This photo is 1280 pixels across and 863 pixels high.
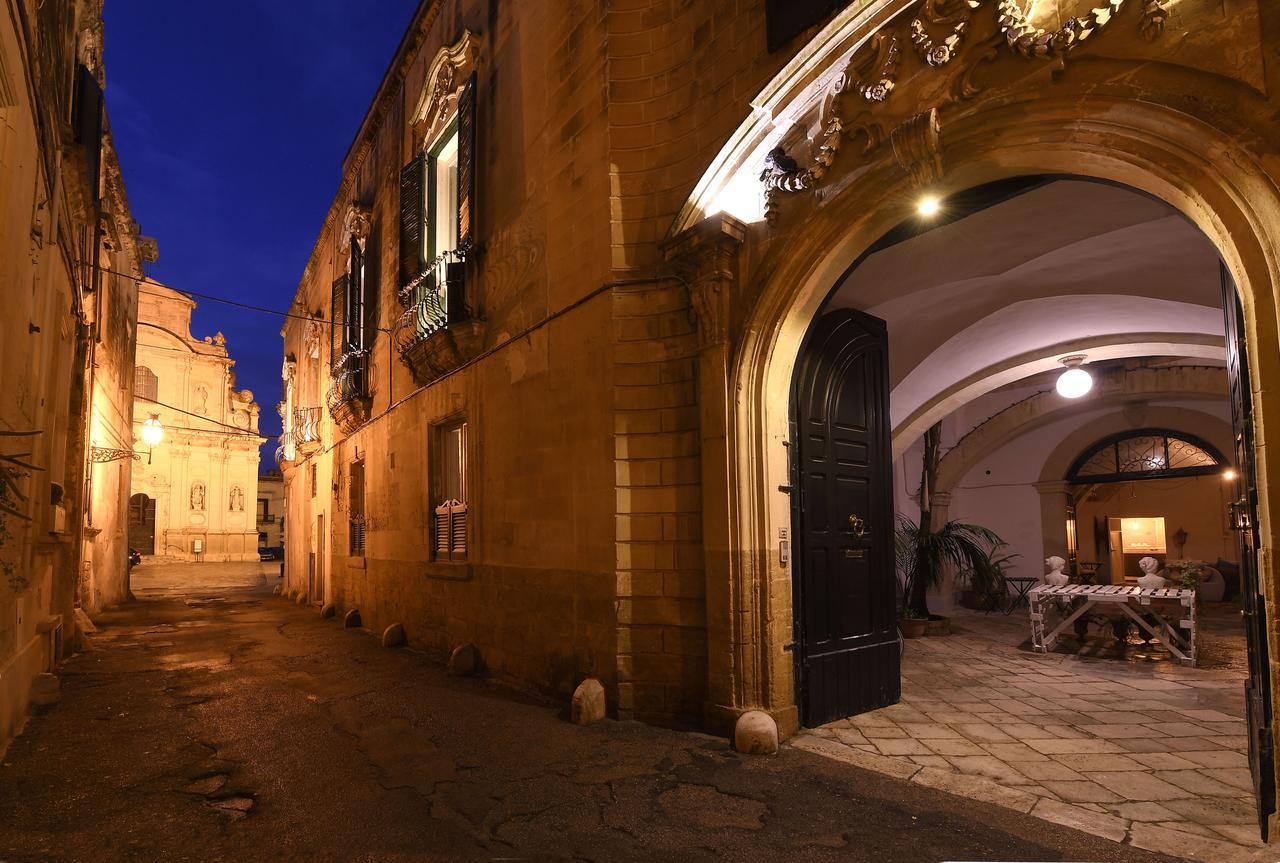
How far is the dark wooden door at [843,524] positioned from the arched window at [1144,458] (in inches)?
356

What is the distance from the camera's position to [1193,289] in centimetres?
685

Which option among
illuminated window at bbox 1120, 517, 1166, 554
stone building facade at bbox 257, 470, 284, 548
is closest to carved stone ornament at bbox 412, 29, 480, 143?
illuminated window at bbox 1120, 517, 1166, 554

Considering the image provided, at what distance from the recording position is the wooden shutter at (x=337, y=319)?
13519 millimetres

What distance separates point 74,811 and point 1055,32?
6.46m

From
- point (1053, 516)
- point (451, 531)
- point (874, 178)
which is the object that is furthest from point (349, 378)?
point (1053, 516)

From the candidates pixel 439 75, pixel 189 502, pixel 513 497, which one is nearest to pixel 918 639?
pixel 513 497

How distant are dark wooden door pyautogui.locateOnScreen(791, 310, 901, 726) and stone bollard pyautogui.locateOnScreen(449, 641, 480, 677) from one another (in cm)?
369

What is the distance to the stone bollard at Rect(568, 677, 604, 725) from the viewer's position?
5508mm

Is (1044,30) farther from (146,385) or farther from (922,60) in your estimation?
(146,385)

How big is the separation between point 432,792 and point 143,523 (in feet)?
109

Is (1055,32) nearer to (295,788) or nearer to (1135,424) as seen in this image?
(295,788)

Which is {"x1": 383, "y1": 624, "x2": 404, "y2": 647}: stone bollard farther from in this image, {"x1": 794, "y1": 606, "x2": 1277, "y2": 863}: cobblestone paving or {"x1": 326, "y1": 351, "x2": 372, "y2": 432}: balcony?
{"x1": 794, "y1": 606, "x2": 1277, "y2": 863}: cobblestone paving

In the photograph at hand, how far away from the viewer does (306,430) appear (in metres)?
16.4

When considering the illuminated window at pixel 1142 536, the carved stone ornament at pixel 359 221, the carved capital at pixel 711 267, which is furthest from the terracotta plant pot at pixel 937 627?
the carved stone ornament at pixel 359 221
